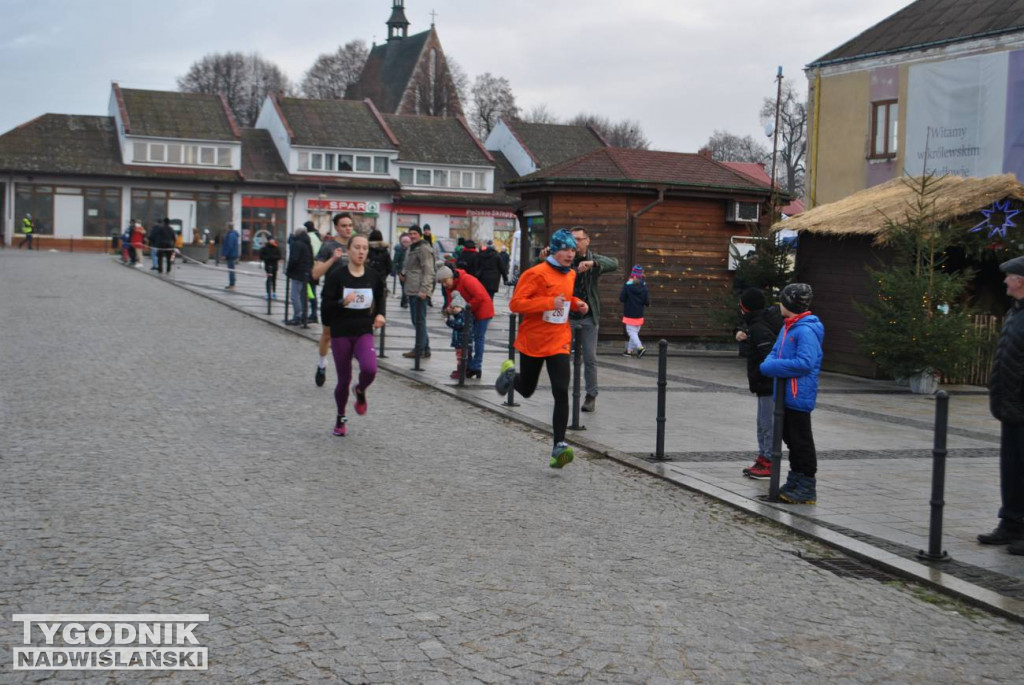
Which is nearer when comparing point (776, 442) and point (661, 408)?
point (776, 442)

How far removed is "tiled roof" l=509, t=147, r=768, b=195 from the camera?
72.2 ft

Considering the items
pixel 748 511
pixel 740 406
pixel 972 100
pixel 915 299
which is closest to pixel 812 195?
pixel 972 100

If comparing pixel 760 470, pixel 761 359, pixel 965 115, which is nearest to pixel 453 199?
pixel 965 115

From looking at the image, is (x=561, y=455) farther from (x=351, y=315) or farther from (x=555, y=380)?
(x=351, y=315)

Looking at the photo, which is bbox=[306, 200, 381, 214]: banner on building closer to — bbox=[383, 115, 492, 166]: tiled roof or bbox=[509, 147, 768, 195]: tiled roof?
bbox=[383, 115, 492, 166]: tiled roof

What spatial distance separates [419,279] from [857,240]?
7.59 m

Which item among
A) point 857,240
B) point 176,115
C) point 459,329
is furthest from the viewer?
point 176,115

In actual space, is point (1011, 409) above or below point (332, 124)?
below

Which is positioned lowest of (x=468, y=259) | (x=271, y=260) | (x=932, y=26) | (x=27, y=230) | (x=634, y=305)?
(x=634, y=305)

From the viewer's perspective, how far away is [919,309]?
17.2 m

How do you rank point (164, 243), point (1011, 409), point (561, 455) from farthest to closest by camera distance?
1. point (164, 243)
2. point (561, 455)
3. point (1011, 409)

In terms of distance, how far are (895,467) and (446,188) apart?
62056mm

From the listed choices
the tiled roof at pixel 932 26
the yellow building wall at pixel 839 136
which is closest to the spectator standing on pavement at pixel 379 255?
the tiled roof at pixel 932 26

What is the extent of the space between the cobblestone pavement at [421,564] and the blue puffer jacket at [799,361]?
104 centimetres
